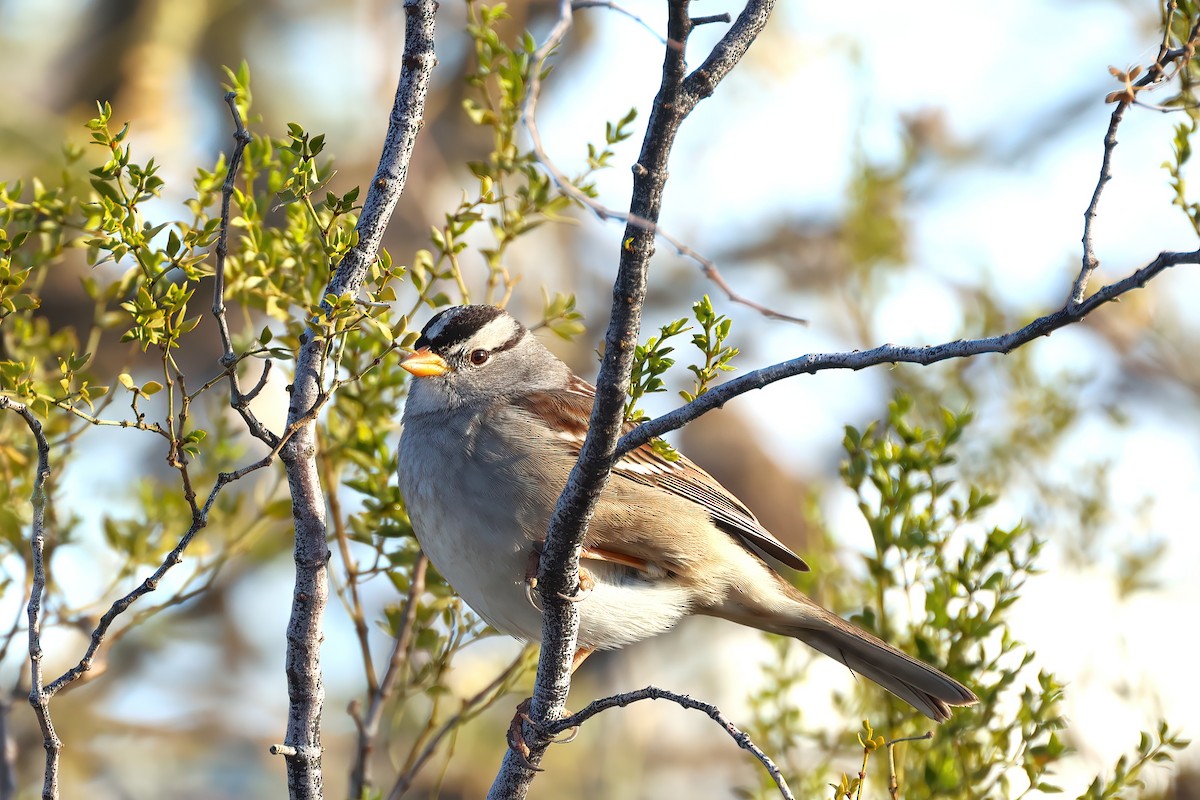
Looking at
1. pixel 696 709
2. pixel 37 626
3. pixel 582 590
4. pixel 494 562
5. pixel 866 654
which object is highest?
pixel 494 562

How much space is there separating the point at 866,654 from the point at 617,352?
182cm

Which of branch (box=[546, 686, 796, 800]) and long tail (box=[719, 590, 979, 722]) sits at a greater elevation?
long tail (box=[719, 590, 979, 722])

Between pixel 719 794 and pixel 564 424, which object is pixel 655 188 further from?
pixel 719 794

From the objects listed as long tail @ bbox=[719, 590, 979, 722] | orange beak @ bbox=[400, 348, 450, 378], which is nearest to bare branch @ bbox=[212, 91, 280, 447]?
orange beak @ bbox=[400, 348, 450, 378]

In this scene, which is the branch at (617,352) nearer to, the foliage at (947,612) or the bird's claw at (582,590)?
the bird's claw at (582,590)

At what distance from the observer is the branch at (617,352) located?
1952mm

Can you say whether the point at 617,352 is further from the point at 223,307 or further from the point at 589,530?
the point at 589,530

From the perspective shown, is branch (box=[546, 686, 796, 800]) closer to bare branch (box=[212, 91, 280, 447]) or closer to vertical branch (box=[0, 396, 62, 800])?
bare branch (box=[212, 91, 280, 447])

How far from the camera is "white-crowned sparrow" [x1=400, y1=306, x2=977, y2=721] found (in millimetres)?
3334

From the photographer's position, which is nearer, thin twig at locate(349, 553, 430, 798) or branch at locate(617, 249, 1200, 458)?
branch at locate(617, 249, 1200, 458)

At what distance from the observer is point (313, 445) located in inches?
106

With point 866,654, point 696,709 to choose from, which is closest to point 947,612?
point 866,654

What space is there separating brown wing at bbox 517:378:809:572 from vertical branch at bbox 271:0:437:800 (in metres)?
1.01

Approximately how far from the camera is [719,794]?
832 cm
